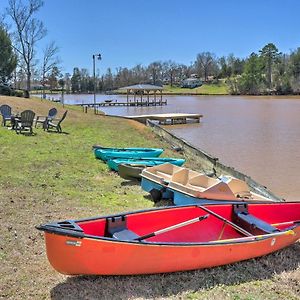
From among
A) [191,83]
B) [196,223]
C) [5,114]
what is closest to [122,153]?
[196,223]

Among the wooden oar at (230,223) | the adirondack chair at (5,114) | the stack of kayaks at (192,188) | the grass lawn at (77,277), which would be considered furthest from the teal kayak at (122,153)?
the adirondack chair at (5,114)

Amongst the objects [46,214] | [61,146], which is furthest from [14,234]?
[61,146]

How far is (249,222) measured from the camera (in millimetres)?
4914

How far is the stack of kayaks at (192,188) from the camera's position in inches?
248

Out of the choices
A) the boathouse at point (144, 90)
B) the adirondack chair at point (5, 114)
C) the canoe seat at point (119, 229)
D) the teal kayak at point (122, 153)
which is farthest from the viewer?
the boathouse at point (144, 90)

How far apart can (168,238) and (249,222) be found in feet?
3.35

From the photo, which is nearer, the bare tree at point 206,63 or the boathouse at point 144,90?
the boathouse at point 144,90

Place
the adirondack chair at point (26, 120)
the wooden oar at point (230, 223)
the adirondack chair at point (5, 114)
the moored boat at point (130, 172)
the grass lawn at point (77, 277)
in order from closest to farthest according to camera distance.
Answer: the grass lawn at point (77, 277) → the wooden oar at point (230, 223) → the moored boat at point (130, 172) → the adirondack chair at point (26, 120) → the adirondack chair at point (5, 114)

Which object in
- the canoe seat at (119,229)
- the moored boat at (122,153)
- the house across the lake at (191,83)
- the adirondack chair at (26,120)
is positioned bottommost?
the canoe seat at (119,229)

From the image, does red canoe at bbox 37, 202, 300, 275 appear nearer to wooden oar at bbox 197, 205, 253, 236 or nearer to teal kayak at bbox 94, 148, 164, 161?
wooden oar at bbox 197, 205, 253, 236

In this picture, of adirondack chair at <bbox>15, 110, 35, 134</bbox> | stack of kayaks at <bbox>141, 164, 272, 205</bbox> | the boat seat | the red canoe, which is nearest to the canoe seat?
the red canoe

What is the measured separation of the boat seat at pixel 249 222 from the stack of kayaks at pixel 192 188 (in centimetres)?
90

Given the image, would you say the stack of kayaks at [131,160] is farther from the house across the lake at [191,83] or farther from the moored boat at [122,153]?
the house across the lake at [191,83]

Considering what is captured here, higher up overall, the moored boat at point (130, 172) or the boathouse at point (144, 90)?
the boathouse at point (144, 90)
